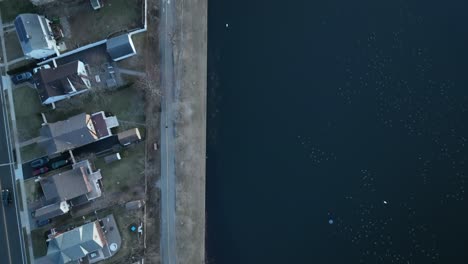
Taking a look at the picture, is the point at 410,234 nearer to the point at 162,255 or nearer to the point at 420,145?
the point at 420,145

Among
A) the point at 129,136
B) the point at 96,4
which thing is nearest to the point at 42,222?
the point at 129,136

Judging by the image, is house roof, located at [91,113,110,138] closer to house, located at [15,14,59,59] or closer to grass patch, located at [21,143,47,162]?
grass patch, located at [21,143,47,162]

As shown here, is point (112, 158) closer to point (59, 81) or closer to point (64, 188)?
point (64, 188)

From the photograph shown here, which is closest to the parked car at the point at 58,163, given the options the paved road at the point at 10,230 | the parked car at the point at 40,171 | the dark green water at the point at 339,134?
the parked car at the point at 40,171

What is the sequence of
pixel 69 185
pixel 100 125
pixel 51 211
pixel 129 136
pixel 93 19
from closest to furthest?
pixel 69 185 → pixel 51 211 → pixel 129 136 → pixel 100 125 → pixel 93 19

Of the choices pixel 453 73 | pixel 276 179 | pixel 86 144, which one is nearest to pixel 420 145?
pixel 453 73
